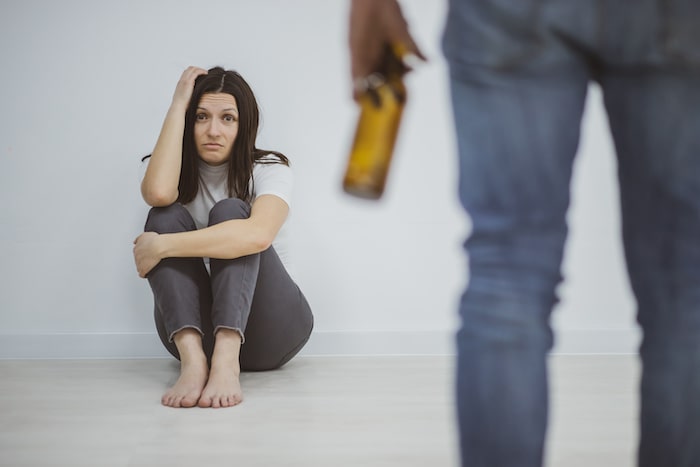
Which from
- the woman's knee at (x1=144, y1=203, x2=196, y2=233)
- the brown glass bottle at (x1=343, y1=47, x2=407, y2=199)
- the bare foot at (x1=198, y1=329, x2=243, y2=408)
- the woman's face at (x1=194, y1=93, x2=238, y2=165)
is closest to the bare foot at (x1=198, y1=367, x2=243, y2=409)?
the bare foot at (x1=198, y1=329, x2=243, y2=408)

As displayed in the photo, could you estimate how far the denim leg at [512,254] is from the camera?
605 mm

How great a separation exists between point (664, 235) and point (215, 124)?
158 centimetres

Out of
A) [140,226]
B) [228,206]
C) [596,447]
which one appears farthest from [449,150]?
[596,447]

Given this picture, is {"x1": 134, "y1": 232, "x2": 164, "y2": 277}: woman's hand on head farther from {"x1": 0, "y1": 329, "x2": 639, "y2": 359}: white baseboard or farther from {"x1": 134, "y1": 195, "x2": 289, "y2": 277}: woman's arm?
{"x1": 0, "y1": 329, "x2": 639, "y2": 359}: white baseboard

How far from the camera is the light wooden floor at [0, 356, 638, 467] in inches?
52.0

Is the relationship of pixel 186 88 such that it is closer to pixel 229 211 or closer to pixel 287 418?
pixel 229 211

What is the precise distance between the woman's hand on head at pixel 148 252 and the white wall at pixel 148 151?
0.54m

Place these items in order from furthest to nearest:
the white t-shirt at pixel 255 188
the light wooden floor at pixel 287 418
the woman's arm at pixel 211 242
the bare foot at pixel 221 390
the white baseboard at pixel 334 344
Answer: the white baseboard at pixel 334 344 → the white t-shirt at pixel 255 188 → the woman's arm at pixel 211 242 → the bare foot at pixel 221 390 → the light wooden floor at pixel 287 418

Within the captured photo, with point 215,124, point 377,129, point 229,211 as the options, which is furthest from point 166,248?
point 377,129

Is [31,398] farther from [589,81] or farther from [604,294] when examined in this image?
[604,294]

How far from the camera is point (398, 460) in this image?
1298 millimetres

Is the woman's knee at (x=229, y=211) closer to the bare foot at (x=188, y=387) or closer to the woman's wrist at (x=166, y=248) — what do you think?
the woman's wrist at (x=166, y=248)

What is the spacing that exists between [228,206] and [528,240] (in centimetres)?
137

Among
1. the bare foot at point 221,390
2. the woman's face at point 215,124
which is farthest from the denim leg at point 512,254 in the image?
the woman's face at point 215,124
